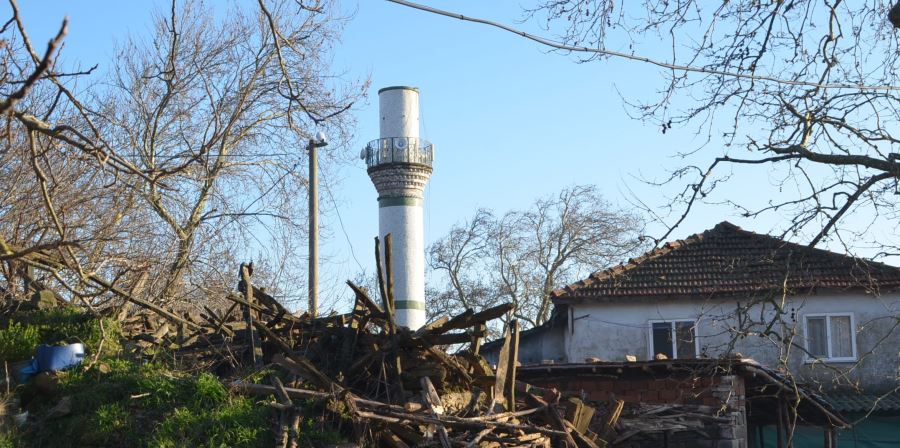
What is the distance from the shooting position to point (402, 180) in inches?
1453

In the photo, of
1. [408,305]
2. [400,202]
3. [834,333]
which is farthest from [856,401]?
[400,202]

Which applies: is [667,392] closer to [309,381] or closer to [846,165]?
[309,381]

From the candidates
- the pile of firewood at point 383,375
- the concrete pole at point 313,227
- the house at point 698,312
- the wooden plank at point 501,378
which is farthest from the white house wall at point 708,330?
the wooden plank at point 501,378

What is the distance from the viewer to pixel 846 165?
8.19 m

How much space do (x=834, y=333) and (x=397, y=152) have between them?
1743cm

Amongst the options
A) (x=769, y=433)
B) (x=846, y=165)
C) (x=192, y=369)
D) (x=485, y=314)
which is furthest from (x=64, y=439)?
(x=769, y=433)

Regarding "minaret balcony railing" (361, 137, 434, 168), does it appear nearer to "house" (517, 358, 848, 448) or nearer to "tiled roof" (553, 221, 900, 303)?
"tiled roof" (553, 221, 900, 303)

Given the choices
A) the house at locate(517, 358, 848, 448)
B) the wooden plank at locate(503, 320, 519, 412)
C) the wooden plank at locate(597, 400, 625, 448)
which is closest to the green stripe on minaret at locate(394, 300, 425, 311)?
the house at locate(517, 358, 848, 448)

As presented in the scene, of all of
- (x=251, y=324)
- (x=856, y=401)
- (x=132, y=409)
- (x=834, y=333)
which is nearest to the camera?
(x=132, y=409)

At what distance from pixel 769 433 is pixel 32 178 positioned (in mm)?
15979

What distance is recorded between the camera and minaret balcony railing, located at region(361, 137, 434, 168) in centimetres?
3641

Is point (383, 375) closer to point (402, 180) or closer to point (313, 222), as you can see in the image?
point (313, 222)

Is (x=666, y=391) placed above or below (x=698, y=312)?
below

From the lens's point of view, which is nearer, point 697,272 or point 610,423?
point 610,423
